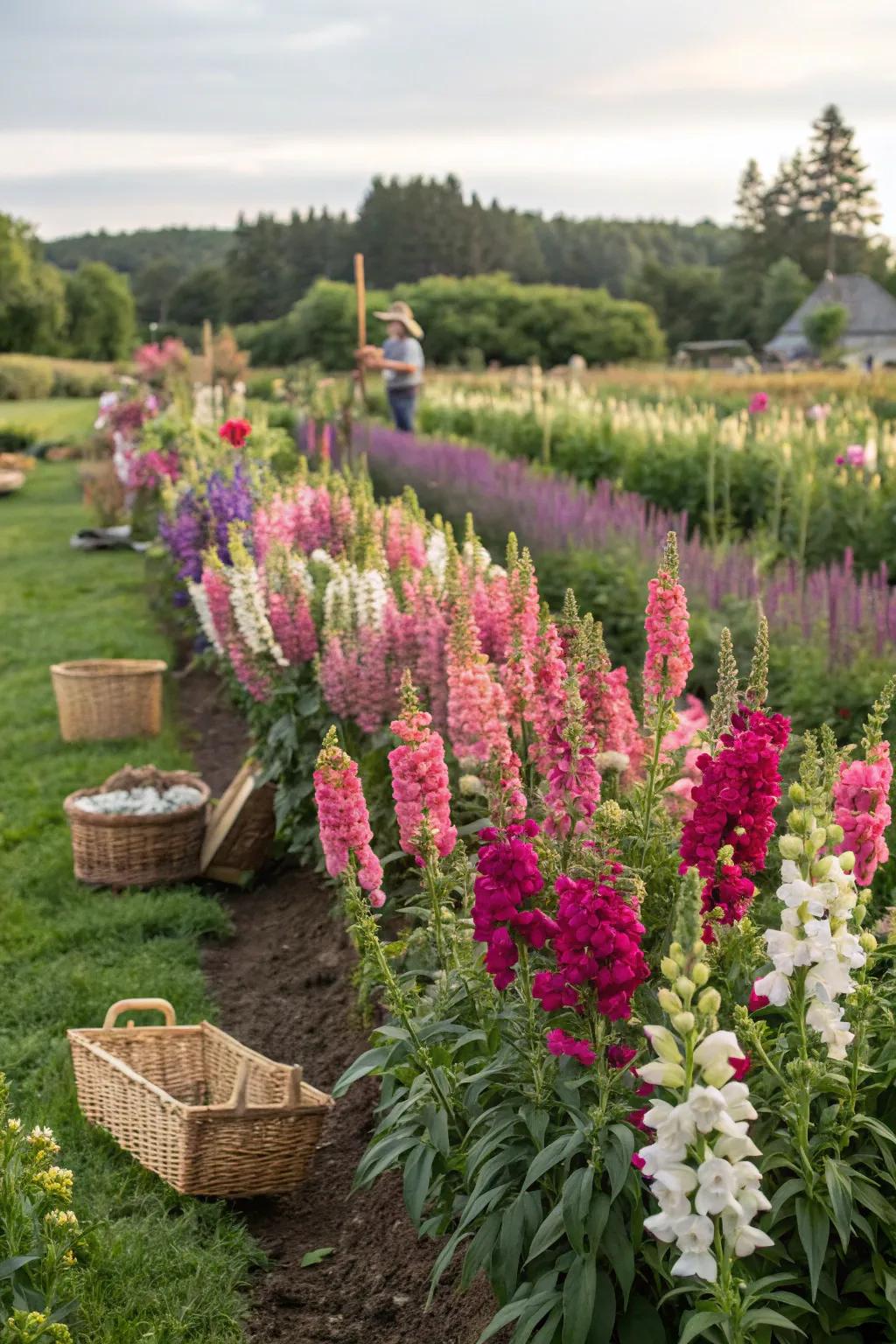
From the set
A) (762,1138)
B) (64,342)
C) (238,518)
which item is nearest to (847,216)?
(64,342)

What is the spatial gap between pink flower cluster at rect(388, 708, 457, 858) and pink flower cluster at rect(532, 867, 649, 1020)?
0.70 meters

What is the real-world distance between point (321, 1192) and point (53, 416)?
32361 mm

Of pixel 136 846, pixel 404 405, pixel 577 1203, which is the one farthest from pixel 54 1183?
pixel 404 405

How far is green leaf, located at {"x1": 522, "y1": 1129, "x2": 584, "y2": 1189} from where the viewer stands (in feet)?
6.85

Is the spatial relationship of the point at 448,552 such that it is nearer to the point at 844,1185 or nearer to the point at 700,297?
the point at 844,1185

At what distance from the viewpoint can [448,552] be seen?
4.53 metres

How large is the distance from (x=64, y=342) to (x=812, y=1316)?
3055 inches

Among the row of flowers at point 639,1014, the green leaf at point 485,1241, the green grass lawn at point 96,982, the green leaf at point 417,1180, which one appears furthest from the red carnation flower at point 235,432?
the green leaf at point 485,1241

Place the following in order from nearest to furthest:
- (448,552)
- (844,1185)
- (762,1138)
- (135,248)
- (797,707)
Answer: (844,1185) < (762,1138) < (448,552) < (797,707) < (135,248)

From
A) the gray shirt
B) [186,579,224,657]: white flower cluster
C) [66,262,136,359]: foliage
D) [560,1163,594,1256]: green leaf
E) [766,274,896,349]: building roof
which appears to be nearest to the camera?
[560,1163,594,1256]: green leaf

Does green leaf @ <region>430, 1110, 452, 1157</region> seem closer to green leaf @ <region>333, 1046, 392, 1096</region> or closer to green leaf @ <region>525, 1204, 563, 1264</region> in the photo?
green leaf @ <region>333, 1046, 392, 1096</region>

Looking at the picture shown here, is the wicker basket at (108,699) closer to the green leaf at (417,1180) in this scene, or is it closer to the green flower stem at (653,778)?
the green flower stem at (653,778)

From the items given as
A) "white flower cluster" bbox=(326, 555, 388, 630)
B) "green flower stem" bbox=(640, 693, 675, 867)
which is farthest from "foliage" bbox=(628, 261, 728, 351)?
"green flower stem" bbox=(640, 693, 675, 867)

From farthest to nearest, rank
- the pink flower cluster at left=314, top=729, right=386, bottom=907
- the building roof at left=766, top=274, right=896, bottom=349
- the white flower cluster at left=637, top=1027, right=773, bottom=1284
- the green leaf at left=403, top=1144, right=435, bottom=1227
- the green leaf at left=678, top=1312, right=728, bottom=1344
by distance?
the building roof at left=766, top=274, right=896, bottom=349
the pink flower cluster at left=314, top=729, right=386, bottom=907
the green leaf at left=403, top=1144, right=435, bottom=1227
the green leaf at left=678, top=1312, right=728, bottom=1344
the white flower cluster at left=637, top=1027, right=773, bottom=1284
